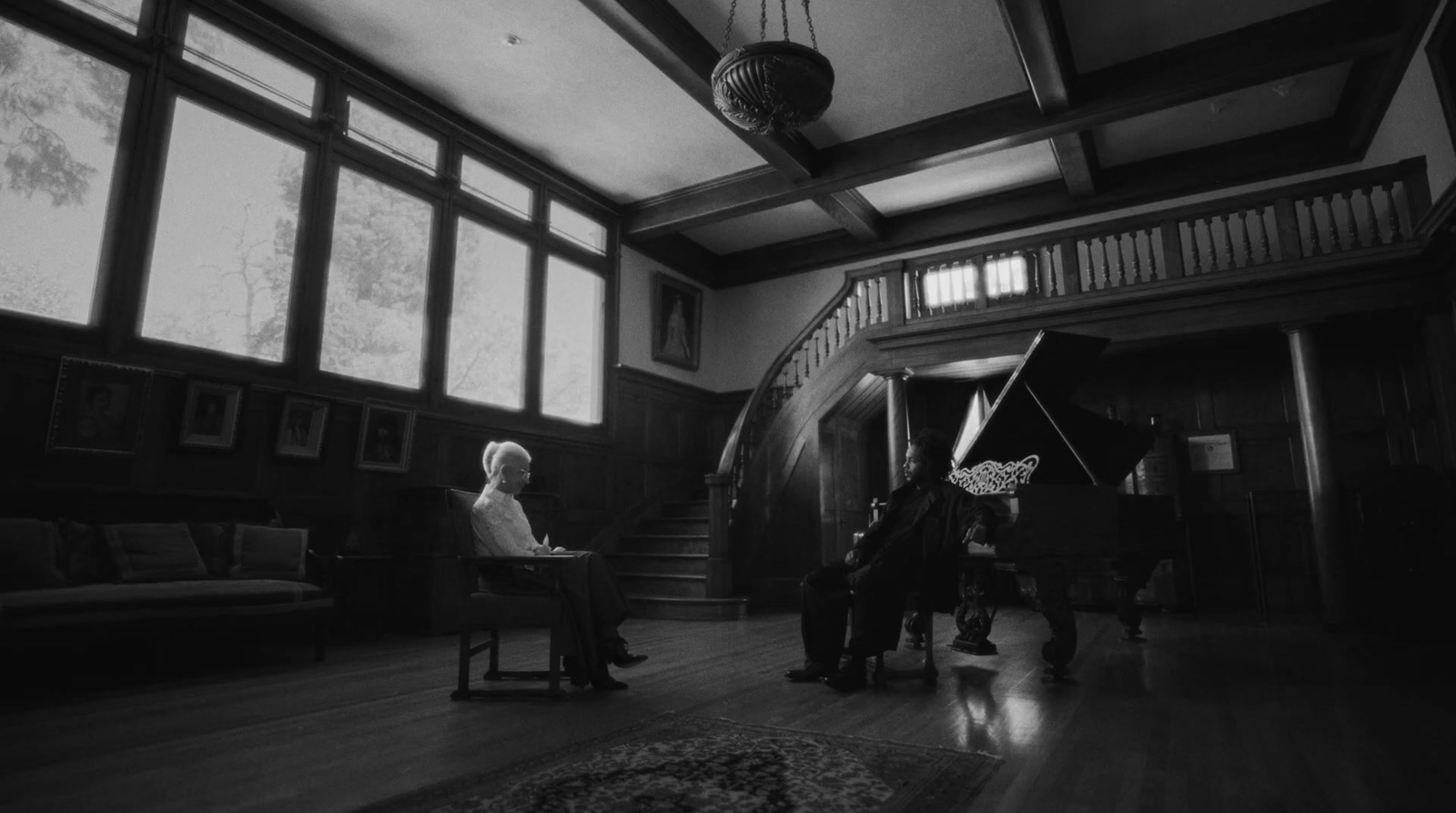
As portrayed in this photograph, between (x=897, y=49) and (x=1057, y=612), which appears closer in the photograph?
(x=1057, y=612)

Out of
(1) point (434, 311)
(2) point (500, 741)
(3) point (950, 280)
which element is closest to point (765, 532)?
(3) point (950, 280)

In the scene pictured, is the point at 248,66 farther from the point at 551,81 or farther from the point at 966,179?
the point at 966,179

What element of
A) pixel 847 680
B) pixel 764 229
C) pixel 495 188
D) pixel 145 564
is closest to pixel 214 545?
pixel 145 564

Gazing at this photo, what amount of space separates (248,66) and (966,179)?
7.39 meters

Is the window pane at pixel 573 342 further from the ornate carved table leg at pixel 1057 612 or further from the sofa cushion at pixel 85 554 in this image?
the ornate carved table leg at pixel 1057 612

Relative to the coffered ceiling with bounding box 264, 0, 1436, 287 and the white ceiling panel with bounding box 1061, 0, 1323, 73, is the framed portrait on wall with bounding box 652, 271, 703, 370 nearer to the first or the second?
the coffered ceiling with bounding box 264, 0, 1436, 287

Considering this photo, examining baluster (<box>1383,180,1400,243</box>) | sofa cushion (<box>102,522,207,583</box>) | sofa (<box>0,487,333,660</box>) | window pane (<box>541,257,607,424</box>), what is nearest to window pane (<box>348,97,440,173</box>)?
window pane (<box>541,257,607,424</box>)

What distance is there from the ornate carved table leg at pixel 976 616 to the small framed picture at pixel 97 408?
5.30m

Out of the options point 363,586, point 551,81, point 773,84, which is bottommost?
point 363,586

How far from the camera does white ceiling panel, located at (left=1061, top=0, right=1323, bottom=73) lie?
614 cm

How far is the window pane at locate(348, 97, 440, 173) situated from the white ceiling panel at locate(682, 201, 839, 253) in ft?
12.8

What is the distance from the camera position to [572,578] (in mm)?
3525

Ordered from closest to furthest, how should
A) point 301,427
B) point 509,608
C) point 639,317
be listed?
point 509,608 < point 301,427 < point 639,317

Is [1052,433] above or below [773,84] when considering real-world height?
below
